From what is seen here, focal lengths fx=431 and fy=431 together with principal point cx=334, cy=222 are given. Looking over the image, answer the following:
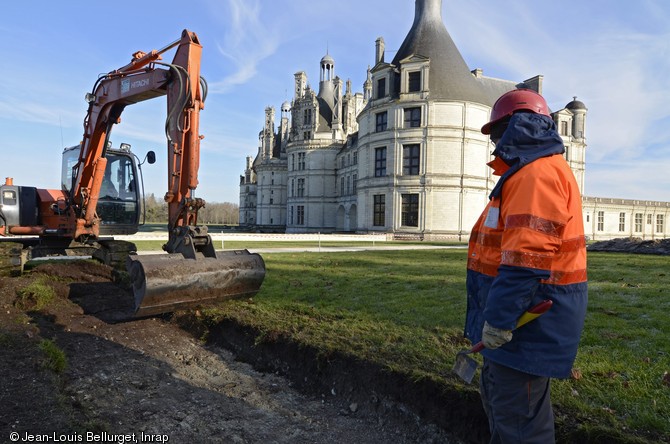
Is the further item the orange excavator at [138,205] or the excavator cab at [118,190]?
the excavator cab at [118,190]

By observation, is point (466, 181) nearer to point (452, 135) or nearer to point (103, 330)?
point (452, 135)

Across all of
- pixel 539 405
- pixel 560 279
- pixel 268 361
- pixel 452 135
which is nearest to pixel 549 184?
pixel 560 279

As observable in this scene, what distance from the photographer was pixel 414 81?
39.2 meters

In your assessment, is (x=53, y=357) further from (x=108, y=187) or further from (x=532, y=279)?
(x=108, y=187)

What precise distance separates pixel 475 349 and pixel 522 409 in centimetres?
42

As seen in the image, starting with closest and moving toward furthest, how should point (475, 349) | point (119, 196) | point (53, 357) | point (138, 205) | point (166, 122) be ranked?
point (475, 349)
point (53, 357)
point (166, 122)
point (119, 196)
point (138, 205)

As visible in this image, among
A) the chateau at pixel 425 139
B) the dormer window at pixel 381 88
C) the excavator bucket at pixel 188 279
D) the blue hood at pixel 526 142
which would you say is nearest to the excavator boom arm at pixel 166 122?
the excavator bucket at pixel 188 279

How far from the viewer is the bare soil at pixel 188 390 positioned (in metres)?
3.86

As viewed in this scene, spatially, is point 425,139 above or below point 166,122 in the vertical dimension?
above

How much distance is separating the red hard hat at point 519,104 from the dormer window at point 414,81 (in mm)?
38426

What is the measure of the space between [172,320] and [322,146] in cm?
5599

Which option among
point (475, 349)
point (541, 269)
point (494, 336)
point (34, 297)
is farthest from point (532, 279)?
point (34, 297)

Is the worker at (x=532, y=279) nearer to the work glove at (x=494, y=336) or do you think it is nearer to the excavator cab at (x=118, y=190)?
the work glove at (x=494, y=336)

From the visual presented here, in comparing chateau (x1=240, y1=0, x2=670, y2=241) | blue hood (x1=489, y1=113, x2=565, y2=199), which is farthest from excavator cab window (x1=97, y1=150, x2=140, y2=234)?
chateau (x1=240, y1=0, x2=670, y2=241)
